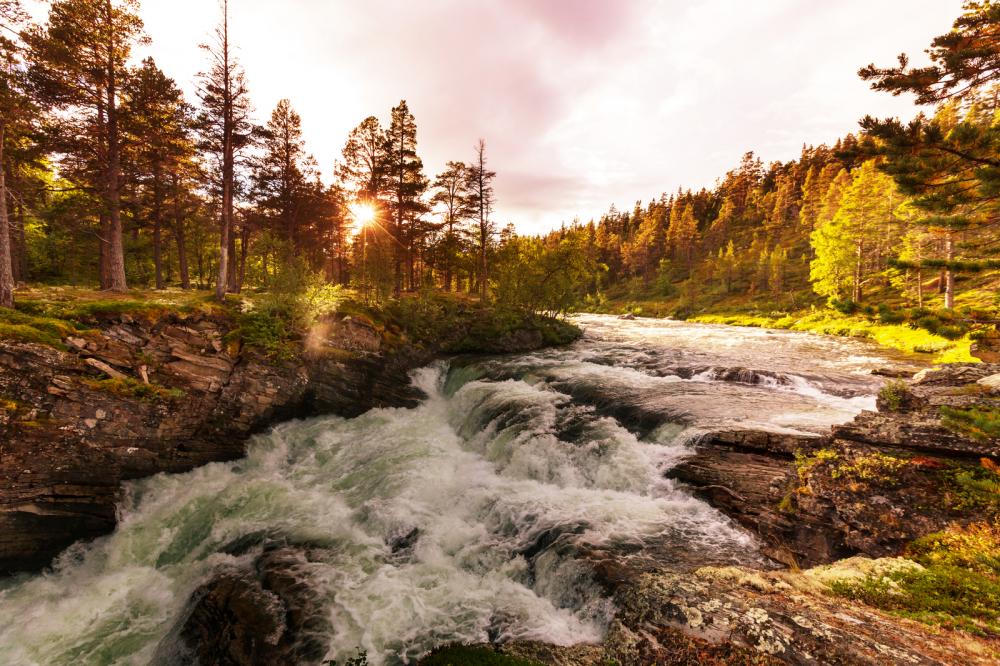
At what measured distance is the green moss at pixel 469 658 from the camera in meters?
6.17

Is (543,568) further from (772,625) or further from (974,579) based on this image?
(974,579)

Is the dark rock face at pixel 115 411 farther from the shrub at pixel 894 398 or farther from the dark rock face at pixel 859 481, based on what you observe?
the shrub at pixel 894 398

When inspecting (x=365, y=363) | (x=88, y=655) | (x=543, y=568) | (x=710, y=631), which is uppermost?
(x=365, y=363)

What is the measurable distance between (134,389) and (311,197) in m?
21.8

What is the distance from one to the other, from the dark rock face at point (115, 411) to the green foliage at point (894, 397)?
854 inches

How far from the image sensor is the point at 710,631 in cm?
561

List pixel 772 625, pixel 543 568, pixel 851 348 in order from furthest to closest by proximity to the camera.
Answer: pixel 851 348, pixel 543 568, pixel 772 625

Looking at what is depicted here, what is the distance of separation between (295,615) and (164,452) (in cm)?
973

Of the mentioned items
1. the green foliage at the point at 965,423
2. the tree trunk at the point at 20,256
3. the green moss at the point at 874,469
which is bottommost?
the green moss at the point at 874,469

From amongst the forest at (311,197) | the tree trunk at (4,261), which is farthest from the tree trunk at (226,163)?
the tree trunk at (4,261)

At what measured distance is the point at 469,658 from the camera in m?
6.47

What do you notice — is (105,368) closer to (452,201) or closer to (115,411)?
(115,411)

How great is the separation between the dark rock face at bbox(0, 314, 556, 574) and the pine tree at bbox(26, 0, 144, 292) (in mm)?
8220

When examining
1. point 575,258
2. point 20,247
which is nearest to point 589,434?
point 575,258
